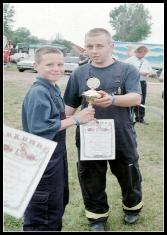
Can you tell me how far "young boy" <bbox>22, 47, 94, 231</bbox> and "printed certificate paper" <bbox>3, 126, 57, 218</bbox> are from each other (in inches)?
11.3

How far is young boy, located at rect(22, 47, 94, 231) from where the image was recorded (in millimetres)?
2697

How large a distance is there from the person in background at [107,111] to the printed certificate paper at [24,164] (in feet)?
2.39

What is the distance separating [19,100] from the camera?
1137 cm

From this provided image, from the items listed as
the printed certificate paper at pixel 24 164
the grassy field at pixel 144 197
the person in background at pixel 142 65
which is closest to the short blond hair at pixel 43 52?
the printed certificate paper at pixel 24 164

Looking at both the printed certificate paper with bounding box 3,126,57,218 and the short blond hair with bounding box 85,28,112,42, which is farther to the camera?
the short blond hair with bounding box 85,28,112,42

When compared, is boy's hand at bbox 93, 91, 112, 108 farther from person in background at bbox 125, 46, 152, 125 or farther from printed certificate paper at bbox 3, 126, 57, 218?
person in background at bbox 125, 46, 152, 125

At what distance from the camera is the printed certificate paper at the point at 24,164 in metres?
2.39

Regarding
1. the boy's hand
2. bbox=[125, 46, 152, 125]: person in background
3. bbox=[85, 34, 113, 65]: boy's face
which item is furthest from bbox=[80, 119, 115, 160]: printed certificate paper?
bbox=[125, 46, 152, 125]: person in background

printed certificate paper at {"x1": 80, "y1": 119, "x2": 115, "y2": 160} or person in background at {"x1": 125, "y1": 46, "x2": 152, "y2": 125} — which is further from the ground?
person in background at {"x1": 125, "y1": 46, "x2": 152, "y2": 125}

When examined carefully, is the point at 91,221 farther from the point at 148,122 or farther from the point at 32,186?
the point at 148,122

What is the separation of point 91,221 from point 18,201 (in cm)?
144

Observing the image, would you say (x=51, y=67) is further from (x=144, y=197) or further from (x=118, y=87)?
(x=144, y=197)

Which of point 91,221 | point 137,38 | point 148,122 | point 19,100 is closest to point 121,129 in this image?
point 91,221

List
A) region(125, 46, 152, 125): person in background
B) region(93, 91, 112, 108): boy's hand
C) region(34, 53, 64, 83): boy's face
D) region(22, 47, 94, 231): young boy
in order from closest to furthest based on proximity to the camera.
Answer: region(22, 47, 94, 231): young boy, region(34, 53, 64, 83): boy's face, region(93, 91, 112, 108): boy's hand, region(125, 46, 152, 125): person in background
